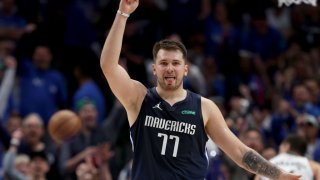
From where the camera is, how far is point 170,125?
6.59 meters

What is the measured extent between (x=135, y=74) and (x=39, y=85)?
1.84 meters

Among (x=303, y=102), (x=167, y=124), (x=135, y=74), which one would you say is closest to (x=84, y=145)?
(x=135, y=74)

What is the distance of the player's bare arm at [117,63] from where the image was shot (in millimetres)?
6328

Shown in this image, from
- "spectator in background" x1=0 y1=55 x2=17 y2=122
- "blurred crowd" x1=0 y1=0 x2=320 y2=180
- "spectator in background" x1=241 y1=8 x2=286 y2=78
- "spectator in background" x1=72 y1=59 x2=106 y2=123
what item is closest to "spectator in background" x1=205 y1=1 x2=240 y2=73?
"blurred crowd" x1=0 y1=0 x2=320 y2=180

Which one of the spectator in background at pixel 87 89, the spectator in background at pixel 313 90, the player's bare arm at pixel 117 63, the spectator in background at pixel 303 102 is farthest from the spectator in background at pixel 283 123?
the player's bare arm at pixel 117 63

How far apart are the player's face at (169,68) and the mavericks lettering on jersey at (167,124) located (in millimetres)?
291

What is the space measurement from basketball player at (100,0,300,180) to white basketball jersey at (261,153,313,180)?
9.18 ft

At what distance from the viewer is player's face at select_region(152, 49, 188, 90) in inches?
260

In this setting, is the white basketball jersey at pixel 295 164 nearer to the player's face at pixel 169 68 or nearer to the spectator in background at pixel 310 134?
the spectator in background at pixel 310 134

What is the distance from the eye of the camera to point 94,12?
48.8 ft

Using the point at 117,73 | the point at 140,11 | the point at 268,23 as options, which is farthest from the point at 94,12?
the point at 117,73

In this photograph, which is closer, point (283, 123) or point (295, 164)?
point (295, 164)

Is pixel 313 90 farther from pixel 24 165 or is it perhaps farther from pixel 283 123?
pixel 24 165

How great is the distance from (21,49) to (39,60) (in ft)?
1.69
